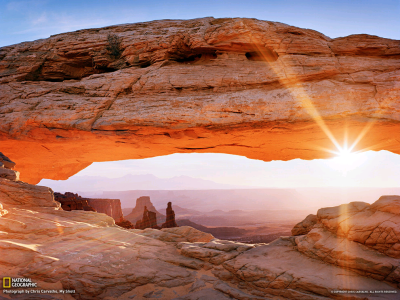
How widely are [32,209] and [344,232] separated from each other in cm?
1155

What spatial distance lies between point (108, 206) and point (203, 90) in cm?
4069

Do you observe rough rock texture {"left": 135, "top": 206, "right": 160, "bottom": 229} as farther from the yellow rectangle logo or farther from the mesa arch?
the yellow rectangle logo

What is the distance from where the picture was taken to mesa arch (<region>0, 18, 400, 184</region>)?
10.2 m

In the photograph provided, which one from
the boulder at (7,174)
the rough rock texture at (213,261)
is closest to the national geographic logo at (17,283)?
the rough rock texture at (213,261)

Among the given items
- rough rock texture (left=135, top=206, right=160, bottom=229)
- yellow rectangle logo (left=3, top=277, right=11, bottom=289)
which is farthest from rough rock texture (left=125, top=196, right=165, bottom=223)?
yellow rectangle logo (left=3, top=277, right=11, bottom=289)

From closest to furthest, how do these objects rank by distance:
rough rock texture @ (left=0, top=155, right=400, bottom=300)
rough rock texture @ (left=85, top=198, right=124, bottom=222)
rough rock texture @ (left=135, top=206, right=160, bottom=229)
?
rough rock texture @ (left=0, top=155, right=400, bottom=300)
rough rock texture @ (left=135, top=206, right=160, bottom=229)
rough rock texture @ (left=85, top=198, right=124, bottom=222)

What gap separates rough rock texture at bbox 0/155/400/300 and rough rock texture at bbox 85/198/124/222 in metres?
34.7

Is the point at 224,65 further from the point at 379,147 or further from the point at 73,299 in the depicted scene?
the point at 73,299

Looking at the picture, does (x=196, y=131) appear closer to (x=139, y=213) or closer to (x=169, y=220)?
(x=169, y=220)

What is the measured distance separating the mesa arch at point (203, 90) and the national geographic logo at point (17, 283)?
679 centimetres

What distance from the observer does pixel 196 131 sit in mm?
11312

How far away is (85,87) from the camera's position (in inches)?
488

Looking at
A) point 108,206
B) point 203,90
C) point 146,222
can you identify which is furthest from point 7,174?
point 108,206

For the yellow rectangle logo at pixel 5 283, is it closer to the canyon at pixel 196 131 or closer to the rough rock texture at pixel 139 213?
the canyon at pixel 196 131
